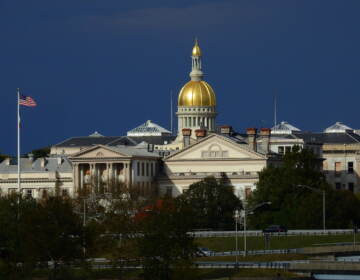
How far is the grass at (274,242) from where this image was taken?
168 metres

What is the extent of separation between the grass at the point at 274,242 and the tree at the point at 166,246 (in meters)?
17.8

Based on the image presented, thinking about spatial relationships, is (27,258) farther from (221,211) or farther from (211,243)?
(221,211)

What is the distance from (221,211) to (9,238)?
47.1m

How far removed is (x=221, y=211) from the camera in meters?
200

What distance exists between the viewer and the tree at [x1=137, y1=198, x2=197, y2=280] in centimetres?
14338

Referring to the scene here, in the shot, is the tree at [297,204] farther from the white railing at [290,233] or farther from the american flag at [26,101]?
the american flag at [26,101]

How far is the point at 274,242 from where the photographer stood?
558 ft

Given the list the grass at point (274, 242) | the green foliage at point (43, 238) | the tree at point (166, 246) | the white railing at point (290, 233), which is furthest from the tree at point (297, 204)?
the tree at point (166, 246)

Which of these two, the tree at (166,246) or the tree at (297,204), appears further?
the tree at (297,204)

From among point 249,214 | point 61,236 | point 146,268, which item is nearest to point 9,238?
point 61,236

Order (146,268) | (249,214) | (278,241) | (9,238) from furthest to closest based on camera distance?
1. (249,214)
2. (278,241)
3. (9,238)
4. (146,268)

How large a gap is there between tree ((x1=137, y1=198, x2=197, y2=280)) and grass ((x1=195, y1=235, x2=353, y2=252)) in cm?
1777

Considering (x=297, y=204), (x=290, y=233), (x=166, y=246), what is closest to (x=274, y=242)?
(x=290, y=233)

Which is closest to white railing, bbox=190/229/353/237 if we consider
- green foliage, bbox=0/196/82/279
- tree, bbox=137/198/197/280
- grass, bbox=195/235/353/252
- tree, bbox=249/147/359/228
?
grass, bbox=195/235/353/252
